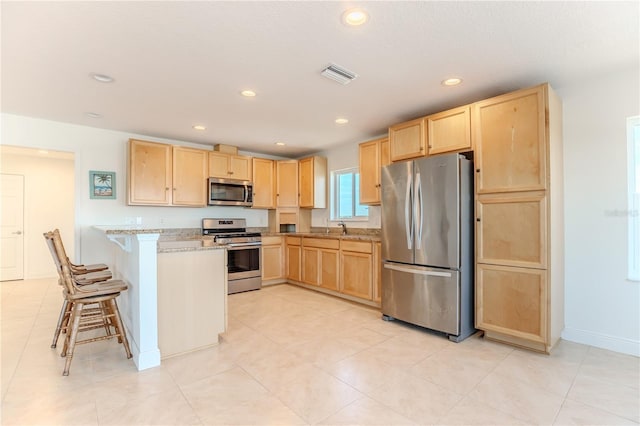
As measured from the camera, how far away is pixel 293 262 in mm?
5270

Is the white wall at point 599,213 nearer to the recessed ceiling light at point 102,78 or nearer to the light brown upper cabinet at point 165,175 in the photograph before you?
the recessed ceiling light at point 102,78

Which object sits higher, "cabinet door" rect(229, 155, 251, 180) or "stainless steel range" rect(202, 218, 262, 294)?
"cabinet door" rect(229, 155, 251, 180)

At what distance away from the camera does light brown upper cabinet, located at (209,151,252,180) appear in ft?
16.1

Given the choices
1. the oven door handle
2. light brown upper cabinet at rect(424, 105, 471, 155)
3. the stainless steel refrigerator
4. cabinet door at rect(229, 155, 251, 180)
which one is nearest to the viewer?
the stainless steel refrigerator

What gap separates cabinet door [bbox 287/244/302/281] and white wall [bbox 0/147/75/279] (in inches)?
177

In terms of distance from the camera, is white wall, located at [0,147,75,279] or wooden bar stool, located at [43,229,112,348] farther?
white wall, located at [0,147,75,279]

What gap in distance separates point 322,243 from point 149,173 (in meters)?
2.65

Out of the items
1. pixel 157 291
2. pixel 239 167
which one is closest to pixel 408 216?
pixel 157 291

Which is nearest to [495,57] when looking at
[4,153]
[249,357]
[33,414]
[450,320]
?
[450,320]

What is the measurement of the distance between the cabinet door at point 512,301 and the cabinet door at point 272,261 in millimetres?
3238

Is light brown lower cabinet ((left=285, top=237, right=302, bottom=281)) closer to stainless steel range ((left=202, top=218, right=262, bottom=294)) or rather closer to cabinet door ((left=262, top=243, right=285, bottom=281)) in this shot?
cabinet door ((left=262, top=243, right=285, bottom=281))

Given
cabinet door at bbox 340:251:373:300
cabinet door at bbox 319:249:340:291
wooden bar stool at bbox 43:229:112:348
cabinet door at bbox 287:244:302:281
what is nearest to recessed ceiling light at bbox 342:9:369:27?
wooden bar stool at bbox 43:229:112:348

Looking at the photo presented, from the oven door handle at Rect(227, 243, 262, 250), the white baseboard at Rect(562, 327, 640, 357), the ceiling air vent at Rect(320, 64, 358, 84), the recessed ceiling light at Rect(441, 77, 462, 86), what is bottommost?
the white baseboard at Rect(562, 327, 640, 357)

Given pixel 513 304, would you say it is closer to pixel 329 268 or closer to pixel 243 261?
pixel 329 268
